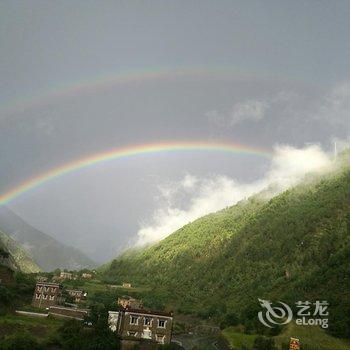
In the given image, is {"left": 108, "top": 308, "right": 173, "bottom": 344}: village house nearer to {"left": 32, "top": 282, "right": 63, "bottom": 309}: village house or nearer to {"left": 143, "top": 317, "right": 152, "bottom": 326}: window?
{"left": 143, "top": 317, "right": 152, "bottom": 326}: window

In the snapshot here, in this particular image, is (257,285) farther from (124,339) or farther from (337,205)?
(124,339)

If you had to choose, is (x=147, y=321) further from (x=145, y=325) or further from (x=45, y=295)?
(x=45, y=295)

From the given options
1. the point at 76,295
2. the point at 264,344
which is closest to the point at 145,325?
the point at 264,344

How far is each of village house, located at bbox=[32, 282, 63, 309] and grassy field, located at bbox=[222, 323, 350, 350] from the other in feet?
131

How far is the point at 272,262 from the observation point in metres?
137

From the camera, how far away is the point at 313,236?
13388 cm

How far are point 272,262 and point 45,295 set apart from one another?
234ft

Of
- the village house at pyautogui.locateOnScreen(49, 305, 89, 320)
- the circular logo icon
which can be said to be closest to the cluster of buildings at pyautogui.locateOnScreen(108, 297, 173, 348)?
the circular logo icon

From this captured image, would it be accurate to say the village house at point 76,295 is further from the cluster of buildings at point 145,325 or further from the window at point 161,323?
the window at point 161,323

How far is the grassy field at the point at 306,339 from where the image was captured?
58688 millimetres

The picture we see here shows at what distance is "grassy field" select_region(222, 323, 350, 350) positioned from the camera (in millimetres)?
58688

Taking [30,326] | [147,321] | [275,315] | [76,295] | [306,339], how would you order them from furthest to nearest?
[76,295]
[275,315]
[147,321]
[30,326]
[306,339]

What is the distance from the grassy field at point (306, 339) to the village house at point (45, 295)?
39.8m

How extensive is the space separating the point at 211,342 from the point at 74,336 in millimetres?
30348
